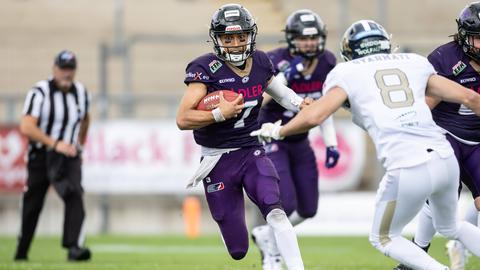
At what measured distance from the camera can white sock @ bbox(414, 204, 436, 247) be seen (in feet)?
24.2

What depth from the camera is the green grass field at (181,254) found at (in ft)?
31.2

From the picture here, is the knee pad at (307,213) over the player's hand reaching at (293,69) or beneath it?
beneath

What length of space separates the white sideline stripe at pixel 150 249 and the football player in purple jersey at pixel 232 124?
16.4ft

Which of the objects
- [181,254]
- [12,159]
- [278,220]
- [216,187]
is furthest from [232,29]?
[12,159]

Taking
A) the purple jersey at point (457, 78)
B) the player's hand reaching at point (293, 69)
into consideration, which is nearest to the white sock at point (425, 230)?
the purple jersey at point (457, 78)

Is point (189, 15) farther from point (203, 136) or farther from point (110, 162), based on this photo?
point (203, 136)

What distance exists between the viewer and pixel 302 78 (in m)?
9.08

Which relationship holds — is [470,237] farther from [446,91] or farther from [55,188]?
[55,188]

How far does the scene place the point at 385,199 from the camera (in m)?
5.93

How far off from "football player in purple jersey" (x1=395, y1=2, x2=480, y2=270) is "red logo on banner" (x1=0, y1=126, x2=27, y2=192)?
9.50 meters

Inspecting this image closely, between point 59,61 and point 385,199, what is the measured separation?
5.39 m

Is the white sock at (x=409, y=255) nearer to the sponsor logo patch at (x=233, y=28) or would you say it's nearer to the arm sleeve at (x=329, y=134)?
the sponsor logo patch at (x=233, y=28)

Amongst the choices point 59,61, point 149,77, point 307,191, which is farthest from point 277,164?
point 149,77

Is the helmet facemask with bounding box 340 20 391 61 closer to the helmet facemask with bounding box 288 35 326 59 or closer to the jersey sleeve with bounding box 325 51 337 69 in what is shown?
the helmet facemask with bounding box 288 35 326 59
